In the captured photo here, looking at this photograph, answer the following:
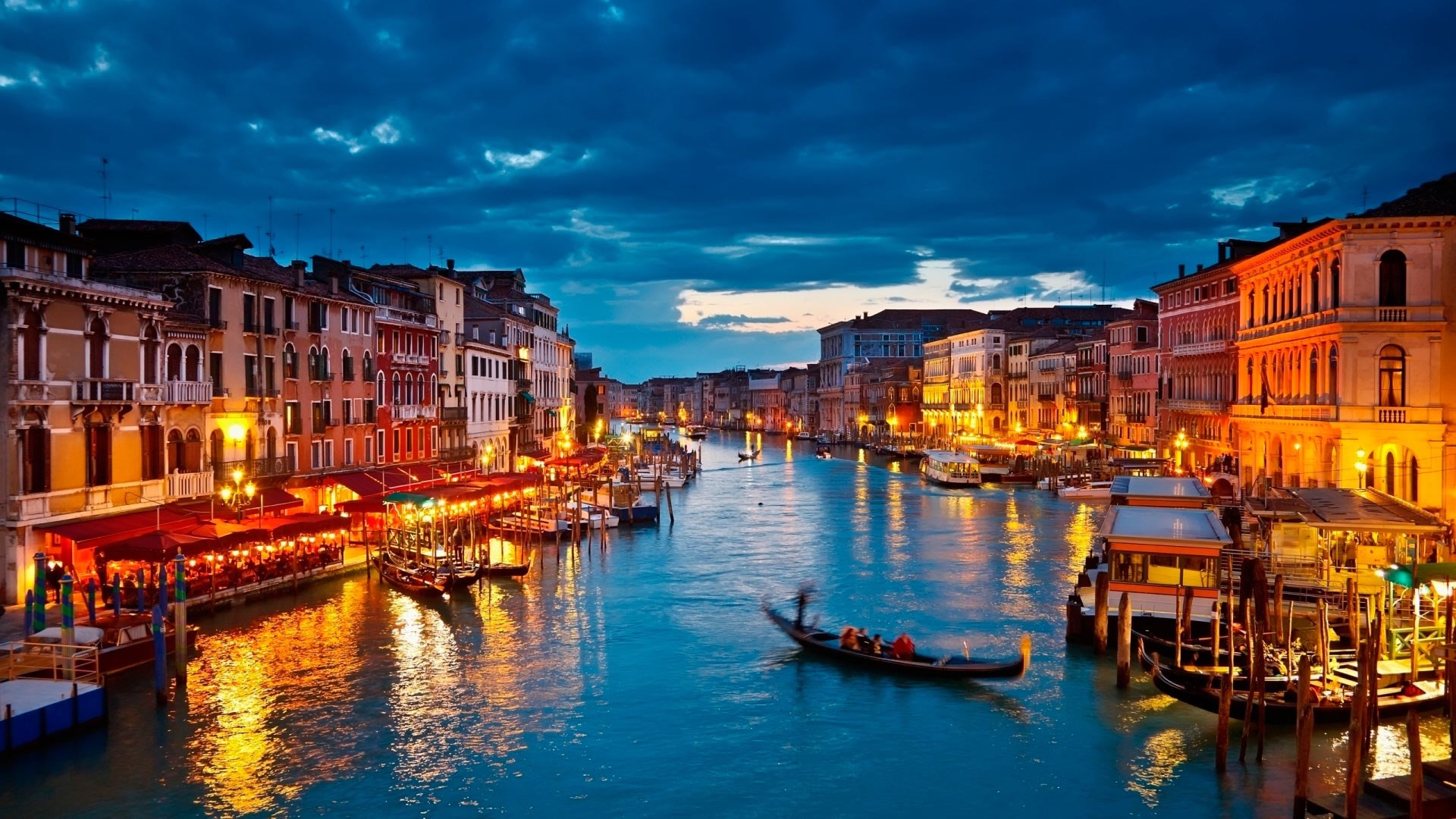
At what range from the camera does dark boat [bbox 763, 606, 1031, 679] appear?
59.7ft

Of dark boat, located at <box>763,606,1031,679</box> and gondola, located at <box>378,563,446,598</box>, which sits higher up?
gondola, located at <box>378,563,446,598</box>

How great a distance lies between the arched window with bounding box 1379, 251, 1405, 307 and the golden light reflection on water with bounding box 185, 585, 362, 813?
1026 inches

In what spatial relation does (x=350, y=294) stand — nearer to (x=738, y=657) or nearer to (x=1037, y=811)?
(x=738, y=657)

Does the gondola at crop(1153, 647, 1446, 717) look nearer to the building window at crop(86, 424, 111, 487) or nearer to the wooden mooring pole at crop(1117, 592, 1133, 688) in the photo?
the wooden mooring pole at crop(1117, 592, 1133, 688)

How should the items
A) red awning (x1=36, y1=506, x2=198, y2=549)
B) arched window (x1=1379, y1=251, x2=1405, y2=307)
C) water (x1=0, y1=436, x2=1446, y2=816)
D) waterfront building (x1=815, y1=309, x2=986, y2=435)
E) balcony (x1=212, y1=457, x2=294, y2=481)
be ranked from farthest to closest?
waterfront building (x1=815, y1=309, x2=986, y2=435) → arched window (x1=1379, y1=251, x2=1405, y2=307) → balcony (x1=212, y1=457, x2=294, y2=481) → red awning (x1=36, y1=506, x2=198, y2=549) → water (x1=0, y1=436, x2=1446, y2=816)

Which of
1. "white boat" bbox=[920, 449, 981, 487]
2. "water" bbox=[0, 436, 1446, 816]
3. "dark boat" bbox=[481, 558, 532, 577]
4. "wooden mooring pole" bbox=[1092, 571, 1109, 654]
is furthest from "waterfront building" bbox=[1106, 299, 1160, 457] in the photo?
"dark boat" bbox=[481, 558, 532, 577]

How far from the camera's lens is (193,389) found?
992 inches

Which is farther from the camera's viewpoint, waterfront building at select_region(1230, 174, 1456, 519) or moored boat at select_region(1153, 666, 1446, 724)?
waterfront building at select_region(1230, 174, 1456, 519)

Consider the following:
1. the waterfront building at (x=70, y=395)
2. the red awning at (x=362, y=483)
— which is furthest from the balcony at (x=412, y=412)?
the waterfront building at (x=70, y=395)

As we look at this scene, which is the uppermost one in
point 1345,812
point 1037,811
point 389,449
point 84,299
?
point 84,299

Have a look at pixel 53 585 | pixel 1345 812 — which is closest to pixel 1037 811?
pixel 1345 812

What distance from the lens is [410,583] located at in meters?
26.3

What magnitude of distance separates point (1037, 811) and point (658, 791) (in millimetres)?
4815

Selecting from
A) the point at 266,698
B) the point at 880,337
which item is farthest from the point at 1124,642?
the point at 880,337
